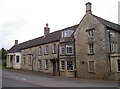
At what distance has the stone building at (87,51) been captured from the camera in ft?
84.0

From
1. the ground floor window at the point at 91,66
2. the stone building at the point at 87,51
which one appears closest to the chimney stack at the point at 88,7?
the stone building at the point at 87,51

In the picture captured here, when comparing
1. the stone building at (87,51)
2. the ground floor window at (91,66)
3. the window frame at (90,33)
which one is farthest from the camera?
the window frame at (90,33)

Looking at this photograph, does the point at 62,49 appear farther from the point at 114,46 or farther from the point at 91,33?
the point at 114,46

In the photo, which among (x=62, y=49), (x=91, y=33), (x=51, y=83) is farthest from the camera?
(x=62, y=49)

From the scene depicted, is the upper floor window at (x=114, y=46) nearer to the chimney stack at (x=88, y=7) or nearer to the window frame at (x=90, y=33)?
the window frame at (x=90, y=33)

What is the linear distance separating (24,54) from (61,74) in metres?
18.4

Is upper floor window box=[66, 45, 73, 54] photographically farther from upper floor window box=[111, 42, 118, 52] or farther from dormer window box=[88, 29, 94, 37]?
upper floor window box=[111, 42, 118, 52]

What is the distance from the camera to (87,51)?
92.8 ft

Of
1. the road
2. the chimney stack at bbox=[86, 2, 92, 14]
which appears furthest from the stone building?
the road

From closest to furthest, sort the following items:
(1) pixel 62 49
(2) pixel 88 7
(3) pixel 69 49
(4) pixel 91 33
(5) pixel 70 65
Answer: (4) pixel 91 33
(2) pixel 88 7
(5) pixel 70 65
(3) pixel 69 49
(1) pixel 62 49

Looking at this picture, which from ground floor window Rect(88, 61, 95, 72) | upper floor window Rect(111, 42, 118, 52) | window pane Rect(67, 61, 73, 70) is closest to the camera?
ground floor window Rect(88, 61, 95, 72)

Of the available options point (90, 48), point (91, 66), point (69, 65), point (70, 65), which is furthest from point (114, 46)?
point (69, 65)

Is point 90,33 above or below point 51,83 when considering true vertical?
above

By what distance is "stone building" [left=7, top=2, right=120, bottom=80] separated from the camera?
84.0 ft
